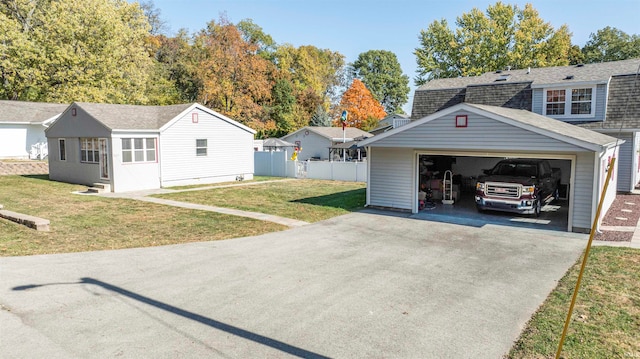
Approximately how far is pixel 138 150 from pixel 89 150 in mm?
2702

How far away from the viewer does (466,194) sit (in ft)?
62.1

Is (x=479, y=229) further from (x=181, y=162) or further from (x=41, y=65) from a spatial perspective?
(x=41, y=65)

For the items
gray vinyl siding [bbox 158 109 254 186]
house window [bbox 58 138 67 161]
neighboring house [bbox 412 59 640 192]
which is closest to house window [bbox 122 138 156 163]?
Result: gray vinyl siding [bbox 158 109 254 186]

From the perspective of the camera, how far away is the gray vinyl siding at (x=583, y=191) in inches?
440

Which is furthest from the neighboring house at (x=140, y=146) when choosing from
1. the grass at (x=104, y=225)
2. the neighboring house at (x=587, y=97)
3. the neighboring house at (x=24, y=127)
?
the neighboring house at (x=587, y=97)

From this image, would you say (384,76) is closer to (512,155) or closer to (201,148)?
(201,148)

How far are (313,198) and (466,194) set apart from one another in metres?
6.99

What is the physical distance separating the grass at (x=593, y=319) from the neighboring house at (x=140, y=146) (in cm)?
1789

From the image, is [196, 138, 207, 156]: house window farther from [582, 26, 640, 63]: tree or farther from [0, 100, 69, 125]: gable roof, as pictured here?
[582, 26, 640, 63]: tree

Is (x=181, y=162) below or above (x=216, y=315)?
above

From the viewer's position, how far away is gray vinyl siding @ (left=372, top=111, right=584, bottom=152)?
1130cm

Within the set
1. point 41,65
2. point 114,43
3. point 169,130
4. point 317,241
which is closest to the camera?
point 317,241

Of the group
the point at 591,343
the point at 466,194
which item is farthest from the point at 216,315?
the point at 466,194

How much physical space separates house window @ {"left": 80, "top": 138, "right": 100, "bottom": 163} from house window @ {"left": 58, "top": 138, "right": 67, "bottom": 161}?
1650 mm
